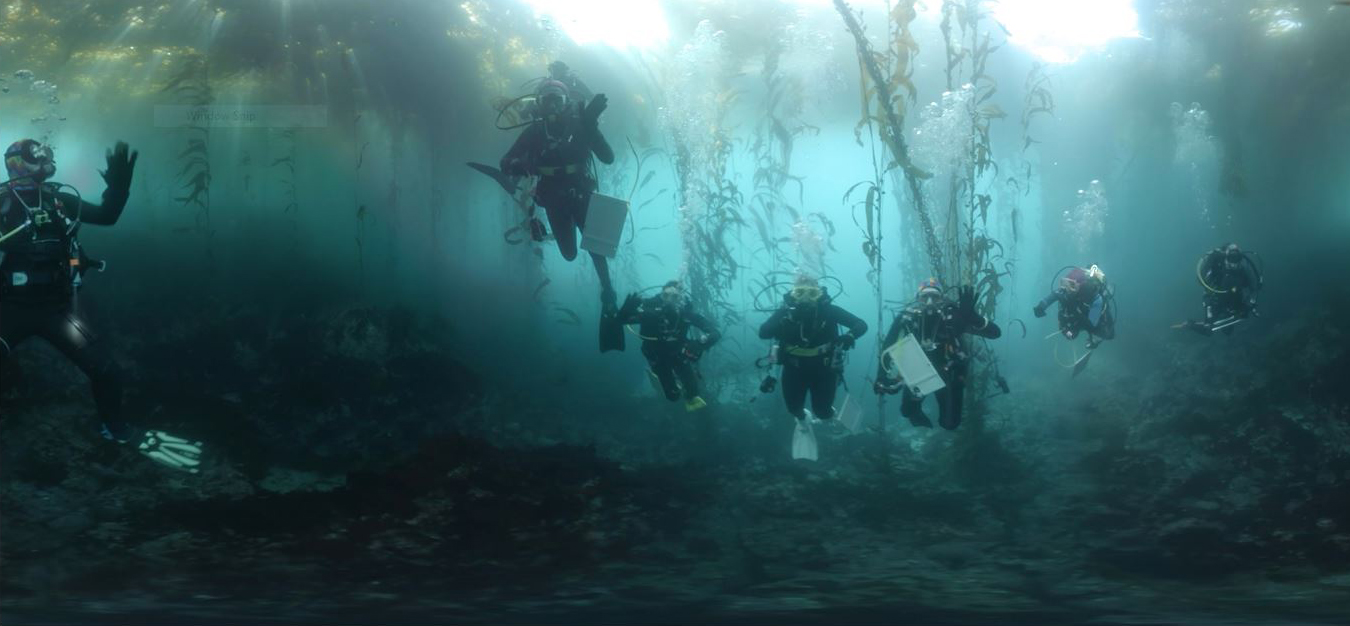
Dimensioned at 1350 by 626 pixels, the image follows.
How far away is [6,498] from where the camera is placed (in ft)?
23.5

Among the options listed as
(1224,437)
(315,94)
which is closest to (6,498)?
(315,94)

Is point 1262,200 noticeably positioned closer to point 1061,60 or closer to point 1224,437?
point 1061,60

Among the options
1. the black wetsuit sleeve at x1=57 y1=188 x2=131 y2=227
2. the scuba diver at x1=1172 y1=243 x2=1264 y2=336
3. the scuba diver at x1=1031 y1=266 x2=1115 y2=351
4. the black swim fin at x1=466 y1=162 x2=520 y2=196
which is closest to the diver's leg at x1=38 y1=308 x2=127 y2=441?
the black wetsuit sleeve at x1=57 y1=188 x2=131 y2=227

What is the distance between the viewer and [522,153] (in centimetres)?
656

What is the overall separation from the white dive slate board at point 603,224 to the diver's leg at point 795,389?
184cm

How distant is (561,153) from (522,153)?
331 millimetres

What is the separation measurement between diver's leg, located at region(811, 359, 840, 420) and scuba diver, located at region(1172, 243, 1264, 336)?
138 inches

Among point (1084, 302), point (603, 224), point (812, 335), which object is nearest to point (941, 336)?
point (812, 335)

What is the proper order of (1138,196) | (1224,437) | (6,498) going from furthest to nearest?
1. (1138,196)
2. (1224,437)
3. (6,498)

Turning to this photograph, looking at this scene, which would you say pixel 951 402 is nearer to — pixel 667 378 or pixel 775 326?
pixel 775 326

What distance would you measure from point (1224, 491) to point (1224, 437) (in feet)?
3.40

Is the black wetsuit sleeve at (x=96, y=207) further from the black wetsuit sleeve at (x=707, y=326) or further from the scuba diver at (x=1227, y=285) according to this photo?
the scuba diver at (x=1227, y=285)

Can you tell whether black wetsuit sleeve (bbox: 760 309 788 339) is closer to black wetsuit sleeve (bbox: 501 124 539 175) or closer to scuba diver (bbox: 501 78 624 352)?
scuba diver (bbox: 501 78 624 352)

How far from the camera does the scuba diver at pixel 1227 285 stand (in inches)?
294
